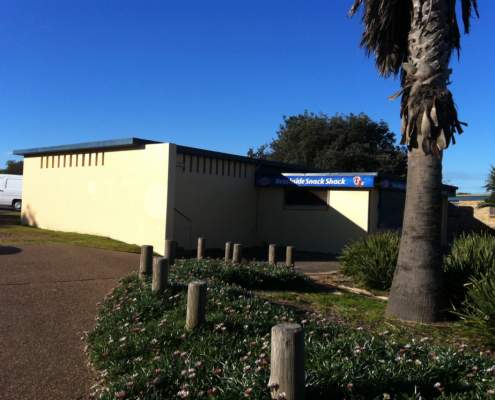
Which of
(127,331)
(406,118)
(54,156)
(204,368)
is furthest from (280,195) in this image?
(204,368)

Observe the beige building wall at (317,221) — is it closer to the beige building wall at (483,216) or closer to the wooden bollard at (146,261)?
the wooden bollard at (146,261)

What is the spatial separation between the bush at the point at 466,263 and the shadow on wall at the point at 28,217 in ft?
53.2

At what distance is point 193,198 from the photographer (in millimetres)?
17141

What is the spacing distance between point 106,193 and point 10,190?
1550cm

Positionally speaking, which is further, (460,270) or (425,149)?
(460,270)

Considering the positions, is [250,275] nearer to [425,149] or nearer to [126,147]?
[425,149]

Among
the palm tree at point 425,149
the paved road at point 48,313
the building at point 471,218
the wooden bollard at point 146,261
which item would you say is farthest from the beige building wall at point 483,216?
the wooden bollard at point 146,261

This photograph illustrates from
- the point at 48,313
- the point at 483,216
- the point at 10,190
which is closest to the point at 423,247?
the point at 48,313

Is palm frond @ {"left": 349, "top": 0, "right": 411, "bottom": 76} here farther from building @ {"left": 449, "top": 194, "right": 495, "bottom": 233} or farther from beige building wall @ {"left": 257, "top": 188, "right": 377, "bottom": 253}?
building @ {"left": 449, "top": 194, "right": 495, "bottom": 233}

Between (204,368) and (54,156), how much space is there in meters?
17.1

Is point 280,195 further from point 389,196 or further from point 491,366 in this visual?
point 491,366

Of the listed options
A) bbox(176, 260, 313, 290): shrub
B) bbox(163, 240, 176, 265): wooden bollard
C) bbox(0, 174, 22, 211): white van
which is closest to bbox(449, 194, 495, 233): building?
bbox(176, 260, 313, 290): shrub

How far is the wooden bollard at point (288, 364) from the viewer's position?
3.47m

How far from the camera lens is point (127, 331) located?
5852mm
